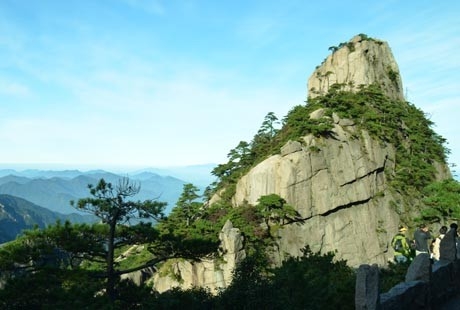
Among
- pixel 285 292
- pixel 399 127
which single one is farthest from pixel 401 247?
pixel 399 127

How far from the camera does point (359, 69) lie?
52.0 metres

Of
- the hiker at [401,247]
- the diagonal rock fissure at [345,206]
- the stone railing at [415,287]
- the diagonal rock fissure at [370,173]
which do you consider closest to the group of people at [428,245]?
the hiker at [401,247]

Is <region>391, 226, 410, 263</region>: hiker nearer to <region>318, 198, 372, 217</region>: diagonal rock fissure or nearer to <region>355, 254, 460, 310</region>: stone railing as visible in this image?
<region>355, 254, 460, 310</region>: stone railing

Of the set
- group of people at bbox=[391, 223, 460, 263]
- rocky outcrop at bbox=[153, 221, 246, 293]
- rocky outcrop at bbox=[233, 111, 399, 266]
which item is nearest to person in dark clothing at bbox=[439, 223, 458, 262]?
group of people at bbox=[391, 223, 460, 263]

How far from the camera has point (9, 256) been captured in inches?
631

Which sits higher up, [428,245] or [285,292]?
[428,245]

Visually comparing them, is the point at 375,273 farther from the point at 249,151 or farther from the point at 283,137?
the point at 249,151

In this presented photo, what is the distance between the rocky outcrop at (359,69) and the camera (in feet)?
171

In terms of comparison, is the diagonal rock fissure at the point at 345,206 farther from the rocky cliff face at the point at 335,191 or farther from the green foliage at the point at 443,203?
the green foliage at the point at 443,203

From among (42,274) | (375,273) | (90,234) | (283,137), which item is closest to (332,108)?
(283,137)

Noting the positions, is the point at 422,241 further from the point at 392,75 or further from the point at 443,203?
the point at 392,75

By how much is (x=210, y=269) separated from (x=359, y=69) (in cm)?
3335

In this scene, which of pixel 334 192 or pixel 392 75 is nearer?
pixel 334 192

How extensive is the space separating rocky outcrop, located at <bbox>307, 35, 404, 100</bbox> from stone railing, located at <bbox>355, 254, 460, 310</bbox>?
43860mm
